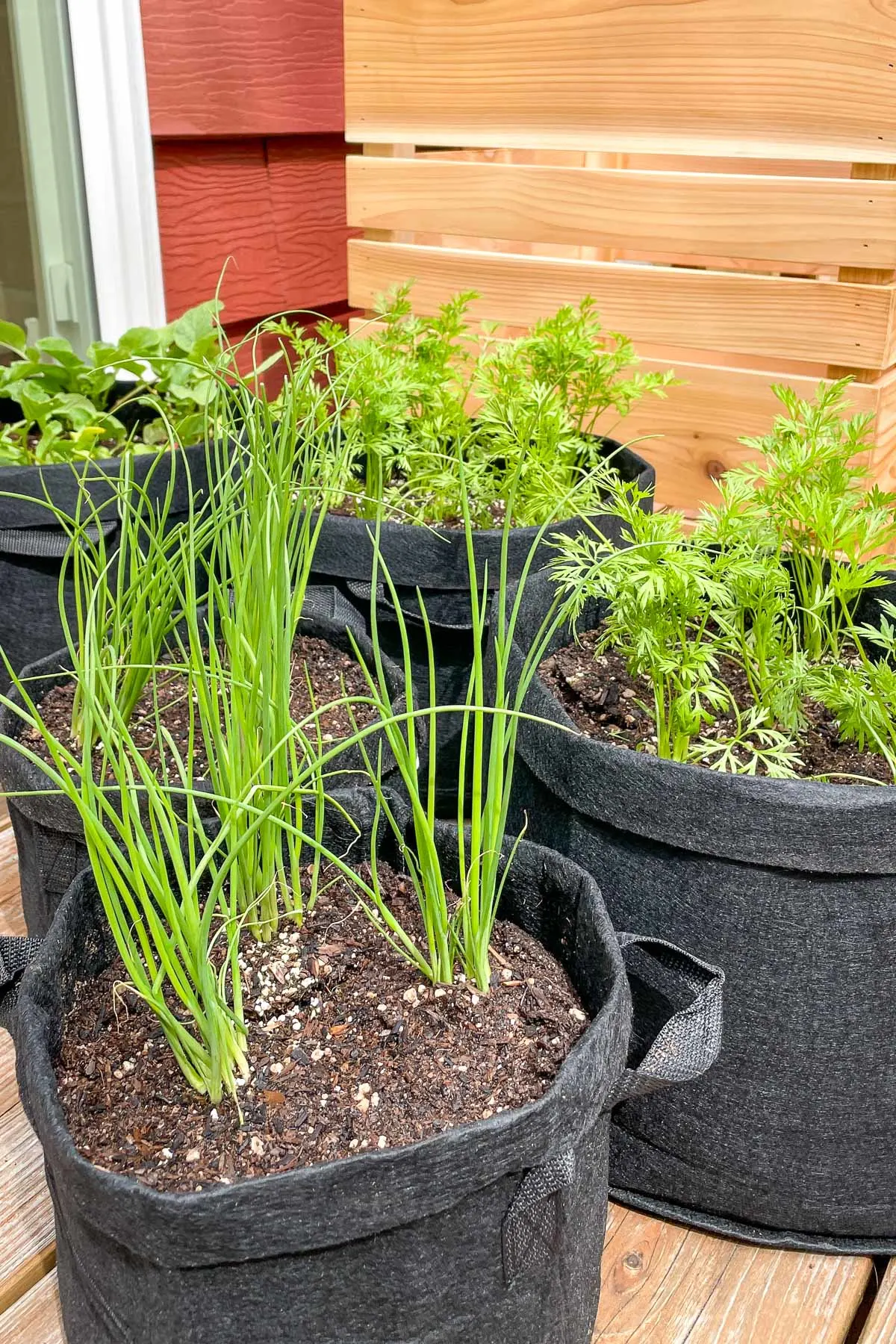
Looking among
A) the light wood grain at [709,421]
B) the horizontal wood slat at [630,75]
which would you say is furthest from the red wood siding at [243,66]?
the light wood grain at [709,421]

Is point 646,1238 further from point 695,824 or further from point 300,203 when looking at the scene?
point 300,203

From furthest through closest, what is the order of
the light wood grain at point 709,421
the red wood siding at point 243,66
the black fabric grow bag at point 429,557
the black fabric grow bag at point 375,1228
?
the red wood siding at point 243,66 → the light wood grain at point 709,421 → the black fabric grow bag at point 429,557 → the black fabric grow bag at point 375,1228

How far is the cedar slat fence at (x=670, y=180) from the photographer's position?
169cm

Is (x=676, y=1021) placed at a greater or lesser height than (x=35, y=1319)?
greater

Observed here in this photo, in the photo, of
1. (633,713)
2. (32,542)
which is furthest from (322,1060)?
(32,542)

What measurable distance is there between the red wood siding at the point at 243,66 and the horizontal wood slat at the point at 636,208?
337 mm

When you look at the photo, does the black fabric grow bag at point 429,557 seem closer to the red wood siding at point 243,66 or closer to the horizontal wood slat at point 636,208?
the horizontal wood slat at point 636,208

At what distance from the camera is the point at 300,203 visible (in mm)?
2672

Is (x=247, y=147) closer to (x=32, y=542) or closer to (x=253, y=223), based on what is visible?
(x=253, y=223)

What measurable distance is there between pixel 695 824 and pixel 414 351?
1.07 metres

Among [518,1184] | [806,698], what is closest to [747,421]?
[806,698]

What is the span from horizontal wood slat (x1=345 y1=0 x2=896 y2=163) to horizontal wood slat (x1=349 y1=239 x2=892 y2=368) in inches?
7.6

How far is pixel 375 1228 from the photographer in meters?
0.68

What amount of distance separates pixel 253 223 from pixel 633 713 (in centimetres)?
185
